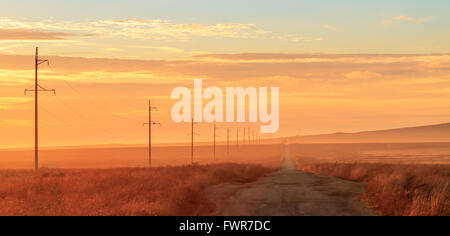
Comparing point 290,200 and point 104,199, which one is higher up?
point 104,199

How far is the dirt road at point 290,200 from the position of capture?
2105 cm

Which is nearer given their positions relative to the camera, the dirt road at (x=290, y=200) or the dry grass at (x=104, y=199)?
the dry grass at (x=104, y=199)

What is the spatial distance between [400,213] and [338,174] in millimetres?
26961

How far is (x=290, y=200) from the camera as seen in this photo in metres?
25.1

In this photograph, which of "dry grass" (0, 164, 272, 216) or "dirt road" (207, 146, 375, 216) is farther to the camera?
"dirt road" (207, 146, 375, 216)

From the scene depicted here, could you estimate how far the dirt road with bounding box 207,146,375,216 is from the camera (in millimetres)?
21047

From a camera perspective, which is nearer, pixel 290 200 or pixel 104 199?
pixel 104 199

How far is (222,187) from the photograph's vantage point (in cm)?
3291
